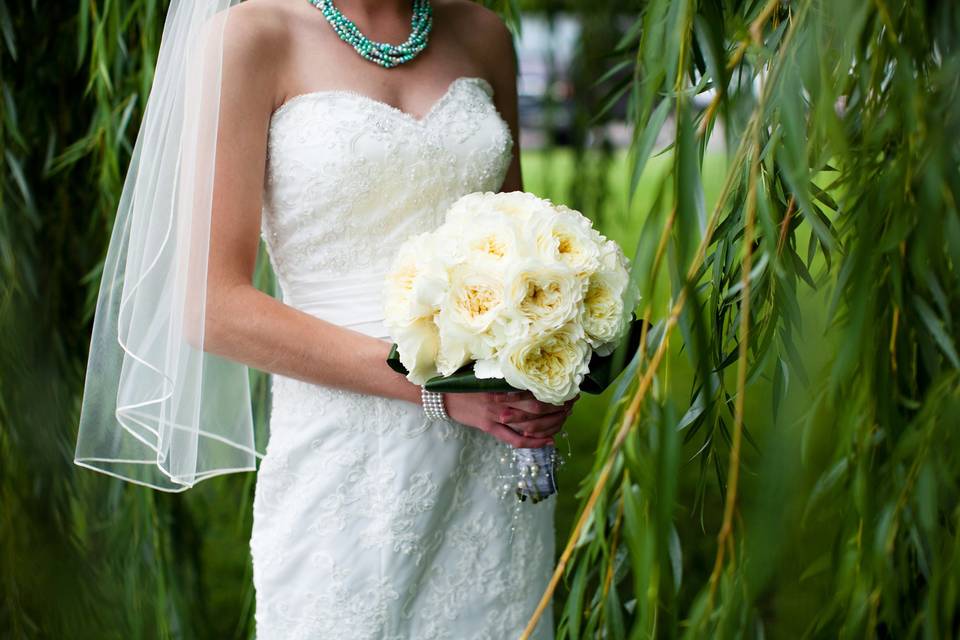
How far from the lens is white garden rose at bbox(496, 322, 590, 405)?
121cm

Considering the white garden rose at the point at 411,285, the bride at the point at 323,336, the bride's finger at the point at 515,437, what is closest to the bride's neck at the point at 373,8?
the bride at the point at 323,336

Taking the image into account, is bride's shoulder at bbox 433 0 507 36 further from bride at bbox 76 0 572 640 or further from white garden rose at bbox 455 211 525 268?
white garden rose at bbox 455 211 525 268

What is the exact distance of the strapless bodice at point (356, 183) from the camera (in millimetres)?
1471

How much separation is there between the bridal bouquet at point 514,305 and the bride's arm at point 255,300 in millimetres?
135

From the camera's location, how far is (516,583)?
162 cm

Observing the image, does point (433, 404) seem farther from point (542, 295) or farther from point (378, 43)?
point (378, 43)

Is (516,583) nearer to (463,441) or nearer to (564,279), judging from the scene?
(463,441)

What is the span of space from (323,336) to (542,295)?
0.34m

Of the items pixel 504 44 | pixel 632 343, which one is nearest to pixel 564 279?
pixel 632 343

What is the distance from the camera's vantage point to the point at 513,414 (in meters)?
1.36

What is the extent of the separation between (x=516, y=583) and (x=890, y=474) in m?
0.71

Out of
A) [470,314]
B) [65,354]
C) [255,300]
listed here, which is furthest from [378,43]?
[65,354]

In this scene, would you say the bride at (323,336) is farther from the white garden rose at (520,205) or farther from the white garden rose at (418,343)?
the white garden rose at (520,205)

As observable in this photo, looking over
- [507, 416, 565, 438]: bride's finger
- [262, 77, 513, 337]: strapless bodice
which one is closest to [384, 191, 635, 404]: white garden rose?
[507, 416, 565, 438]: bride's finger
